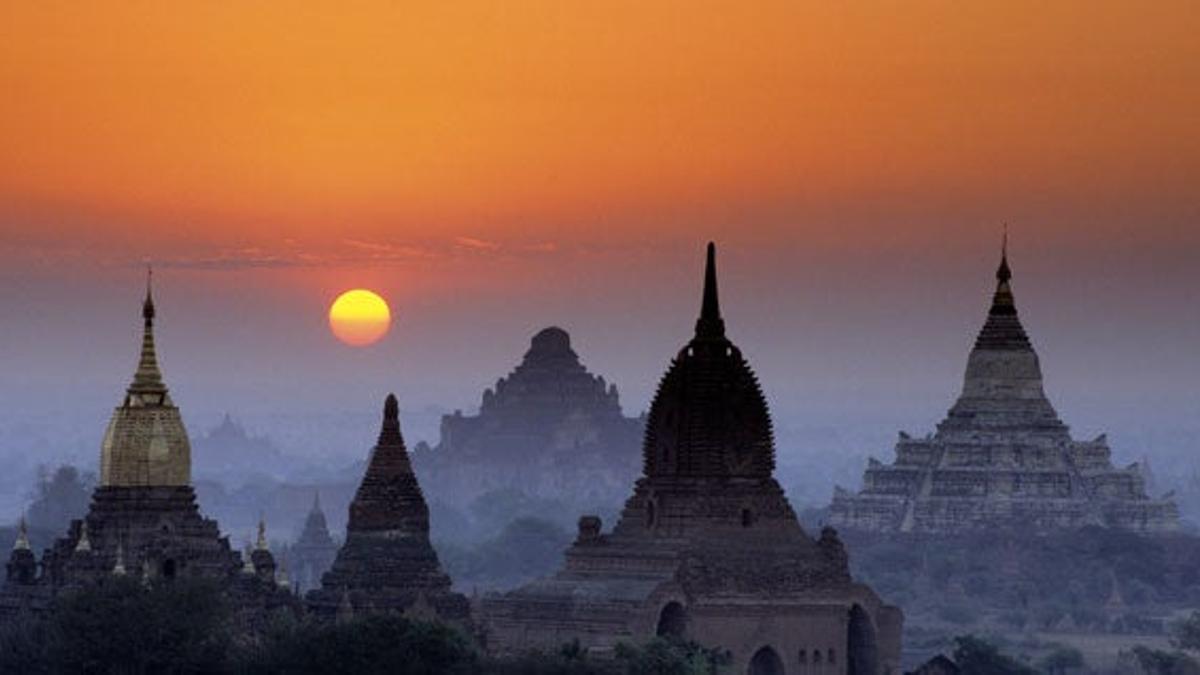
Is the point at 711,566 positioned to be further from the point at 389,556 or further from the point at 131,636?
the point at 131,636

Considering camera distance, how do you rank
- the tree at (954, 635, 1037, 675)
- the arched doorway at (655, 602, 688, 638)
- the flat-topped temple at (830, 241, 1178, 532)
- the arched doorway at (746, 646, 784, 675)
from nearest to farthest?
the arched doorway at (655, 602, 688, 638), the arched doorway at (746, 646, 784, 675), the tree at (954, 635, 1037, 675), the flat-topped temple at (830, 241, 1178, 532)

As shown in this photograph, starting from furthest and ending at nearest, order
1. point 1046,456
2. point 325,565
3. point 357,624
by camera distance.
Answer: point 325,565 < point 1046,456 < point 357,624

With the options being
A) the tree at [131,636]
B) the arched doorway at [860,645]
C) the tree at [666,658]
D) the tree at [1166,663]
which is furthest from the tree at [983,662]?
the tree at [131,636]

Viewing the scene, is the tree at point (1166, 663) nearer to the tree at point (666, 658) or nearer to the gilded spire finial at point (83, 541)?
the tree at point (666, 658)

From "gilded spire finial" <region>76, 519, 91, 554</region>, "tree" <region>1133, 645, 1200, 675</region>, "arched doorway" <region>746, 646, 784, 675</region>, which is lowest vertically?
"arched doorway" <region>746, 646, 784, 675</region>

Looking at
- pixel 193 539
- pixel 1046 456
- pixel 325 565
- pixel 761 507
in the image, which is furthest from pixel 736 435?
pixel 325 565

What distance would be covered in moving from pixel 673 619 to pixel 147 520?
1049cm

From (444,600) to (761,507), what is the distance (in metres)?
6.49

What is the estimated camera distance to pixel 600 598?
347ft

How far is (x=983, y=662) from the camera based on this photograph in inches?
4734

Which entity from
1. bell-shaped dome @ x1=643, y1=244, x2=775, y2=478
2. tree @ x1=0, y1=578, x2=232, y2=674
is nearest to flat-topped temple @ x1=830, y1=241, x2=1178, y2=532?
bell-shaped dome @ x1=643, y1=244, x2=775, y2=478

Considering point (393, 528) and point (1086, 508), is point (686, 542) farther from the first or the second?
point (1086, 508)

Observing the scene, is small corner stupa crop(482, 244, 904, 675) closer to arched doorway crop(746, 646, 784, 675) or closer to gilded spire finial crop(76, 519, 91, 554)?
arched doorway crop(746, 646, 784, 675)

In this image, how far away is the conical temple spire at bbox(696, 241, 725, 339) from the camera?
111m
